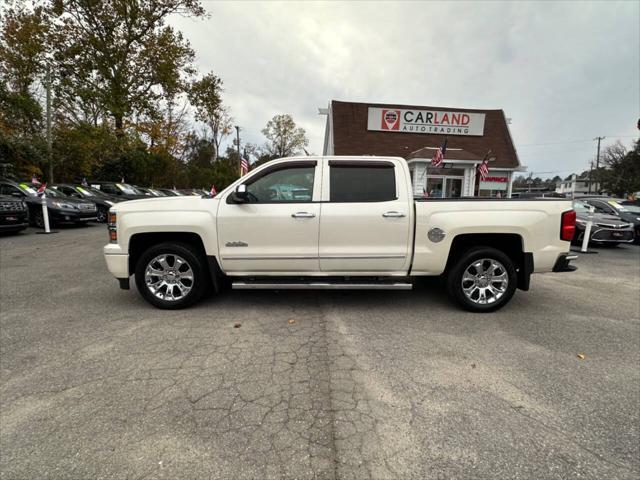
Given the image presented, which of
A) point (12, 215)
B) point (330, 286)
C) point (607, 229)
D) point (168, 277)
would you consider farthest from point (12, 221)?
point (607, 229)

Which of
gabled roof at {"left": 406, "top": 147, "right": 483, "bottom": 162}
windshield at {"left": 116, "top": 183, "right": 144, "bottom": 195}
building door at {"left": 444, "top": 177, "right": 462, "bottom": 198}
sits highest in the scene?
gabled roof at {"left": 406, "top": 147, "right": 483, "bottom": 162}

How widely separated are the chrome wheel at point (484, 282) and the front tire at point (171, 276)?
10.8 feet

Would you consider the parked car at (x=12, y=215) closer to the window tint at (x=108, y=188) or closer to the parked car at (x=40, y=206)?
the parked car at (x=40, y=206)

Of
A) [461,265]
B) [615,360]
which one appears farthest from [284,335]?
[615,360]

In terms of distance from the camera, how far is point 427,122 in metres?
22.0

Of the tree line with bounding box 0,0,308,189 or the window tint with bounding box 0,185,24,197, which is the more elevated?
the tree line with bounding box 0,0,308,189

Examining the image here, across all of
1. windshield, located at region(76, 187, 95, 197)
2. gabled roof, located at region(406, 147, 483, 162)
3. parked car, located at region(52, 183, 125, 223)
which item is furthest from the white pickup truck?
gabled roof, located at region(406, 147, 483, 162)

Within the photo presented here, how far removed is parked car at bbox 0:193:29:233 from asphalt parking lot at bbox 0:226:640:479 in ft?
23.3

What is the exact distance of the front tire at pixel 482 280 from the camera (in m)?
4.13

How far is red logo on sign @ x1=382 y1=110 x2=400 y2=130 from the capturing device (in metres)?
21.8

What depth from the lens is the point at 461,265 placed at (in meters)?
4.13

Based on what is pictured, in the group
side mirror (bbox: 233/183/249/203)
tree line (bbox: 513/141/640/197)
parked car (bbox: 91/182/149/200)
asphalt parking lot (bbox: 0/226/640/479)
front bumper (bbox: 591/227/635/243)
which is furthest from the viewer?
tree line (bbox: 513/141/640/197)

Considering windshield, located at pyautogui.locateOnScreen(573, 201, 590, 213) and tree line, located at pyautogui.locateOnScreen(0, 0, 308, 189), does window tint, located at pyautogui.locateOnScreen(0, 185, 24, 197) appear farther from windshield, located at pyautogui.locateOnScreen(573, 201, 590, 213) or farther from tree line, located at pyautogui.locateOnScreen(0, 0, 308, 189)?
windshield, located at pyautogui.locateOnScreen(573, 201, 590, 213)

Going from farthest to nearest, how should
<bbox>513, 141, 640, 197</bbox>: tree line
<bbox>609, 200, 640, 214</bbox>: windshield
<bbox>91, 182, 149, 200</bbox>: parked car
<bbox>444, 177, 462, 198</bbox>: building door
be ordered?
1. <bbox>513, 141, 640, 197</bbox>: tree line
2. <bbox>444, 177, 462, 198</bbox>: building door
3. <bbox>91, 182, 149, 200</bbox>: parked car
4. <bbox>609, 200, 640, 214</bbox>: windshield
